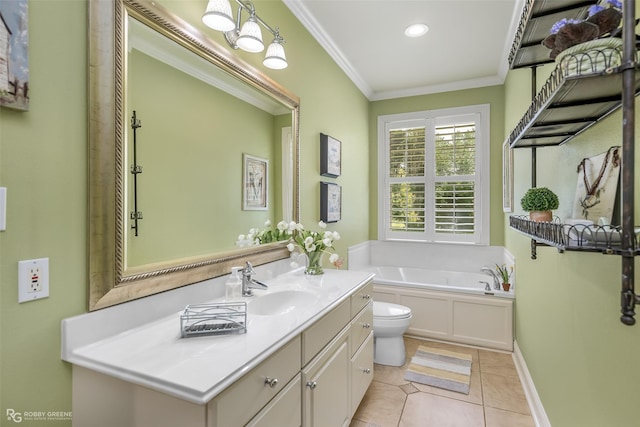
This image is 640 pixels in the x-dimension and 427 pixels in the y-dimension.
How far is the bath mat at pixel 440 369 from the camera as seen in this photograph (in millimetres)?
2395

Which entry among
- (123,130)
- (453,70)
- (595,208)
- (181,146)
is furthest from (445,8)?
(123,130)

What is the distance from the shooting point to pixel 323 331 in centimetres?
142

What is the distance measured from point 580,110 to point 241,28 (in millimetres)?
1573

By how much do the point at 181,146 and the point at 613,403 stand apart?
6.05 feet

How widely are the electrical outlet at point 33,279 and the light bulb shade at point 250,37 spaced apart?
1.28m

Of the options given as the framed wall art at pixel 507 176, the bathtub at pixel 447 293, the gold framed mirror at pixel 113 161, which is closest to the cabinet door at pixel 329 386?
the gold framed mirror at pixel 113 161

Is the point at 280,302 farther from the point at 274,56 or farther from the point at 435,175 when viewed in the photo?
the point at 435,175

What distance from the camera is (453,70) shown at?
3.41m

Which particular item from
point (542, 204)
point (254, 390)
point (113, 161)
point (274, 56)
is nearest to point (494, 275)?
point (542, 204)

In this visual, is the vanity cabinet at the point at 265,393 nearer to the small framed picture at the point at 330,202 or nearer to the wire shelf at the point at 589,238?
the wire shelf at the point at 589,238

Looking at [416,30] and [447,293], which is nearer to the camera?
[416,30]

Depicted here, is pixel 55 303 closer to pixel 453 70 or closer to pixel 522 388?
pixel 522 388

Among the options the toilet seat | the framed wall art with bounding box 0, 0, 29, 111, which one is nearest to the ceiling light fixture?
the framed wall art with bounding box 0, 0, 29, 111

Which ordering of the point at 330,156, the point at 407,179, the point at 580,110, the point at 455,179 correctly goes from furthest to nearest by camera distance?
the point at 407,179, the point at 455,179, the point at 330,156, the point at 580,110
